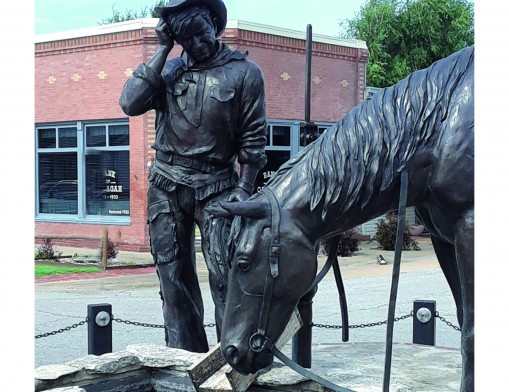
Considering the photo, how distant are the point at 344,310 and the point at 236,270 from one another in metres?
0.90

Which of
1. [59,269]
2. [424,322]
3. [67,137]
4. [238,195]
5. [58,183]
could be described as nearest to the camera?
[238,195]

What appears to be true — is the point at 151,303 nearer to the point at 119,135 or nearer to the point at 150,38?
the point at 119,135

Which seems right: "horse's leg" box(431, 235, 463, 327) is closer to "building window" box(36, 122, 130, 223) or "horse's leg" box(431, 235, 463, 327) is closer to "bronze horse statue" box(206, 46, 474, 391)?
"bronze horse statue" box(206, 46, 474, 391)

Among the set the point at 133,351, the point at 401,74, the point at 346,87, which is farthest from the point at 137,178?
the point at 401,74

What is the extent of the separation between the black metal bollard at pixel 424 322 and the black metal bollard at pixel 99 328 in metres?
2.45

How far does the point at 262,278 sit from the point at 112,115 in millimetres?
13650

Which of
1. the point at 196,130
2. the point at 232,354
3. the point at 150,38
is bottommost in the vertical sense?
the point at 232,354

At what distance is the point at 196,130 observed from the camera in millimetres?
4066

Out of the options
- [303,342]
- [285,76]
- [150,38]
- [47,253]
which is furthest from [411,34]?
[303,342]

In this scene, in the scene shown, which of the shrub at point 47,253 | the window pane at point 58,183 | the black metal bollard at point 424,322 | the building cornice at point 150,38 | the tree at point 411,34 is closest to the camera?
the black metal bollard at point 424,322

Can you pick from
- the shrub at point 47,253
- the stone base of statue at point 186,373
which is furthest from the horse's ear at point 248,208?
the shrub at point 47,253

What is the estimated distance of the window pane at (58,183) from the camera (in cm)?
1683

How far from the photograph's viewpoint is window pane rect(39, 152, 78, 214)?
16.8 metres

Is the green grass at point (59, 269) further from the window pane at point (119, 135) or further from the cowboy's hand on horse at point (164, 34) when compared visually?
the cowboy's hand on horse at point (164, 34)
